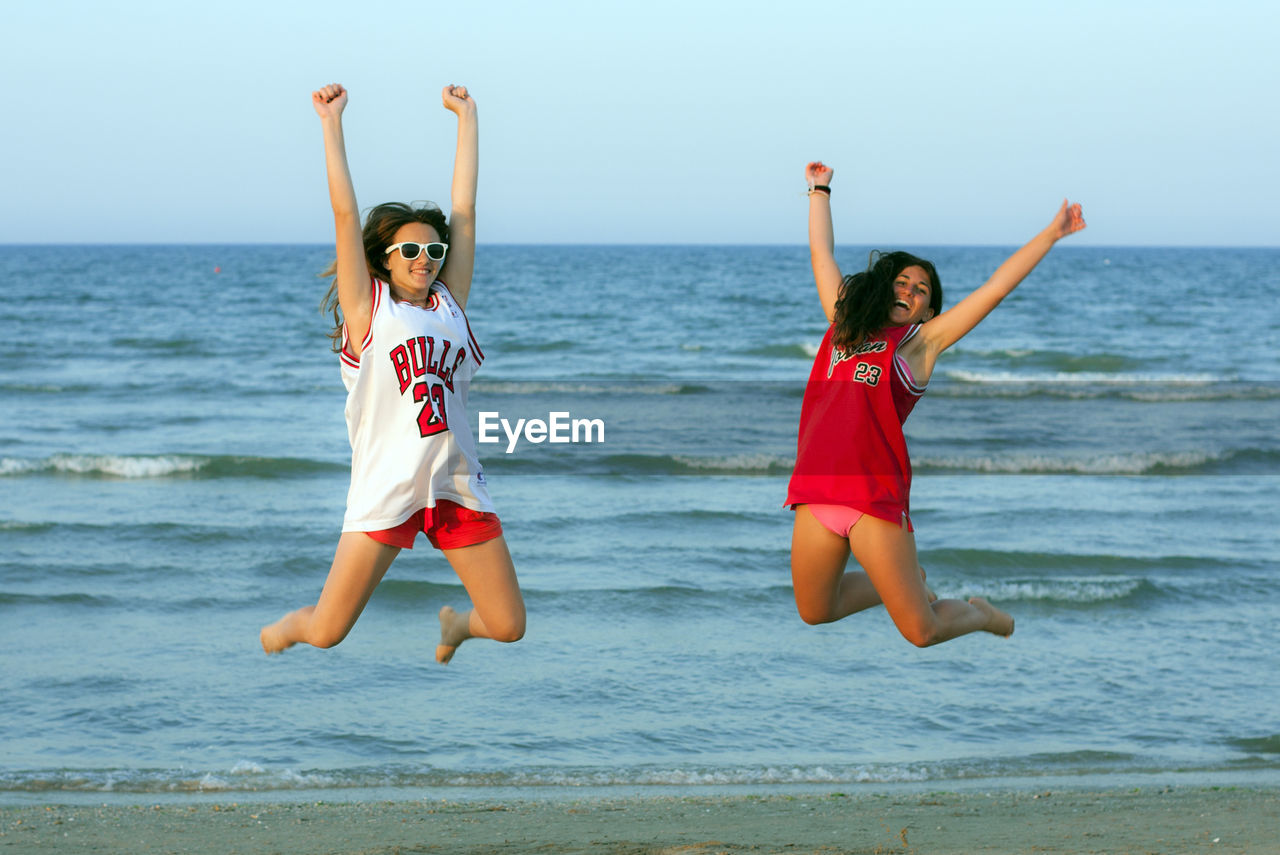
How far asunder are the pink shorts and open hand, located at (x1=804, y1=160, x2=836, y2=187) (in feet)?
4.52

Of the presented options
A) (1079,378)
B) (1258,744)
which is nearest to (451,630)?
(1258,744)

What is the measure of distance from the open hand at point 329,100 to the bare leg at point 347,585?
1.50 meters

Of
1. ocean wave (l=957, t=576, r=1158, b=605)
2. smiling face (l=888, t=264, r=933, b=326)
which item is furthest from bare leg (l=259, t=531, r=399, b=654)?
ocean wave (l=957, t=576, r=1158, b=605)

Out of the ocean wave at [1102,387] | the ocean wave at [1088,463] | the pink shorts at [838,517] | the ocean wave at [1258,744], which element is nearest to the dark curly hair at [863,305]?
the pink shorts at [838,517]

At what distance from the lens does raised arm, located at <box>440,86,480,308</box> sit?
5020 millimetres

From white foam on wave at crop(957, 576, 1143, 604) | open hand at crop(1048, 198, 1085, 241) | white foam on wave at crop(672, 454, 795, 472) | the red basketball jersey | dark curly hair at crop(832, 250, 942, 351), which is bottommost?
white foam on wave at crop(957, 576, 1143, 604)

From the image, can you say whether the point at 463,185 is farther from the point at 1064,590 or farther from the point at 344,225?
the point at 1064,590

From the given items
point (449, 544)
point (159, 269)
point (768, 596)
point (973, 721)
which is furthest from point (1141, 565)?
point (159, 269)

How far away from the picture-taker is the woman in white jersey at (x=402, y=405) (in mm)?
4594

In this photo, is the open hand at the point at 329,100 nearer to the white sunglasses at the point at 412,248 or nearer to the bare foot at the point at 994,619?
the white sunglasses at the point at 412,248

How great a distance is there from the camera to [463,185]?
5.07 metres

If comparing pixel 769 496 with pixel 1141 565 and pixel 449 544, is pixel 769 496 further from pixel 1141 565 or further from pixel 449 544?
pixel 449 544

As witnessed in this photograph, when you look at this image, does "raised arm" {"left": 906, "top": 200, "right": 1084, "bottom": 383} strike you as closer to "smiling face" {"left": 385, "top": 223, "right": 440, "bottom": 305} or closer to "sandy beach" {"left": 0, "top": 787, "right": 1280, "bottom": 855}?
"smiling face" {"left": 385, "top": 223, "right": 440, "bottom": 305}

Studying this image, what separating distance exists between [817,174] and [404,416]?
6.64 ft
